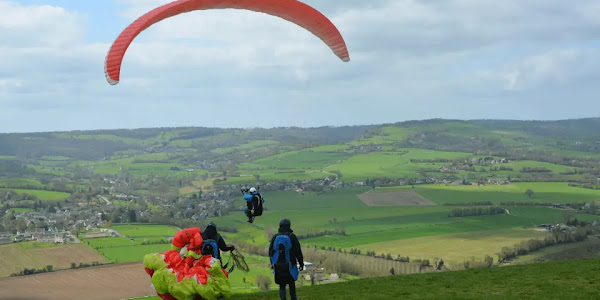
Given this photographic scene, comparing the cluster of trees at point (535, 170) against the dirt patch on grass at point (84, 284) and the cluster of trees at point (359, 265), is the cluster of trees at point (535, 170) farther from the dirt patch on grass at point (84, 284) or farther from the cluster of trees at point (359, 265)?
the dirt patch on grass at point (84, 284)

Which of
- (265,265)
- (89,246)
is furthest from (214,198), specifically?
(265,265)

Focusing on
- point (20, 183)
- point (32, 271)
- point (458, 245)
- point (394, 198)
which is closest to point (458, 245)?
point (458, 245)

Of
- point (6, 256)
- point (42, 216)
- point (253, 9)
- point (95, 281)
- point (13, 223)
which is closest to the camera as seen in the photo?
point (253, 9)

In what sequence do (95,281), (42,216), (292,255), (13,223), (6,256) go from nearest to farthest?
1. (292,255)
2. (95,281)
3. (6,256)
4. (13,223)
5. (42,216)

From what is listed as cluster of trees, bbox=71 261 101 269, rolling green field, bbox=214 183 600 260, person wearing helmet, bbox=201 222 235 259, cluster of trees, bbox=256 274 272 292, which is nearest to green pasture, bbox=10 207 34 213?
rolling green field, bbox=214 183 600 260

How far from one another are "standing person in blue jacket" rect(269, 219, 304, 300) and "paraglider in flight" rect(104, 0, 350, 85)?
5.57 metres

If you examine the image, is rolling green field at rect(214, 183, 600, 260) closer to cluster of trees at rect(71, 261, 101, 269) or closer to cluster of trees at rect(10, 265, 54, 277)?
cluster of trees at rect(71, 261, 101, 269)

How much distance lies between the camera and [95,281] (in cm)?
5622

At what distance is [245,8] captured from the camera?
645 inches

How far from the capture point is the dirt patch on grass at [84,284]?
4991 centimetres

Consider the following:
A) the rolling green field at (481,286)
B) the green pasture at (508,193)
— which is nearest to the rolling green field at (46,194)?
the green pasture at (508,193)

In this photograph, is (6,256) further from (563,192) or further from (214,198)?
(563,192)

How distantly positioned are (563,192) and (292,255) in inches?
4869

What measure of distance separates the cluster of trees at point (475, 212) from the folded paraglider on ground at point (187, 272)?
97.9 m
